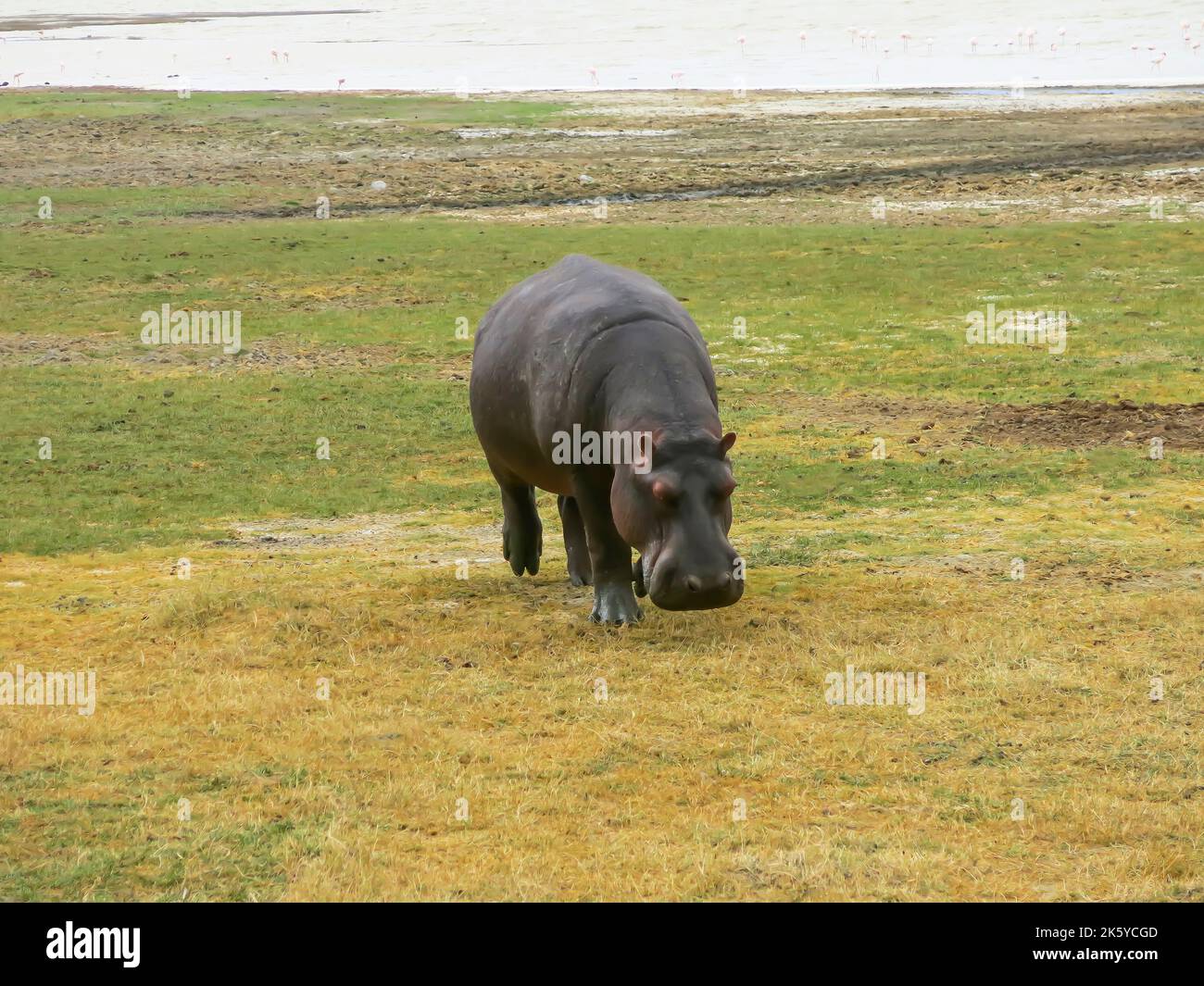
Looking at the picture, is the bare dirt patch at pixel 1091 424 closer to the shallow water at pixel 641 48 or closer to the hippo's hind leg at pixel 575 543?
the hippo's hind leg at pixel 575 543

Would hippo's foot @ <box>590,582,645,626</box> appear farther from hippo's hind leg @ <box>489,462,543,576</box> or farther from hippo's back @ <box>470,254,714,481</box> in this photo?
hippo's hind leg @ <box>489,462,543,576</box>

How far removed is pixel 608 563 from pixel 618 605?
1.00ft

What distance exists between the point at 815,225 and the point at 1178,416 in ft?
49.7

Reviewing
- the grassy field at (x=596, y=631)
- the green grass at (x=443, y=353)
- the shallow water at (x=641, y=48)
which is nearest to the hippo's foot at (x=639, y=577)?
the grassy field at (x=596, y=631)

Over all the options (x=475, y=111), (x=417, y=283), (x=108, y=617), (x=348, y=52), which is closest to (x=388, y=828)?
(x=108, y=617)

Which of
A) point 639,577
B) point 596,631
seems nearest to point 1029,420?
point 596,631

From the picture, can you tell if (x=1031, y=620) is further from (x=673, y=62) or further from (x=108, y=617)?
(x=673, y=62)

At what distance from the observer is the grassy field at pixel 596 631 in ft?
25.5

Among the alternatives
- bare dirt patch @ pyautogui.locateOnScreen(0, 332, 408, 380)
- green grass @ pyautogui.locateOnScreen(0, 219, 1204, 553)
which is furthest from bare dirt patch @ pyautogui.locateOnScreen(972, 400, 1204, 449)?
bare dirt patch @ pyautogui.locateOnScreen(0, 332, 408, 380)

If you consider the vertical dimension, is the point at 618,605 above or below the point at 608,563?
below

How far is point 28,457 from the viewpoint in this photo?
1795cm

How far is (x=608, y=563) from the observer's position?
11.6 m

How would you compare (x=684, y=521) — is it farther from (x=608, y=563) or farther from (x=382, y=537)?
(x=382, y=537)

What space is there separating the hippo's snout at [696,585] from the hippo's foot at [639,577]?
1.42ft
